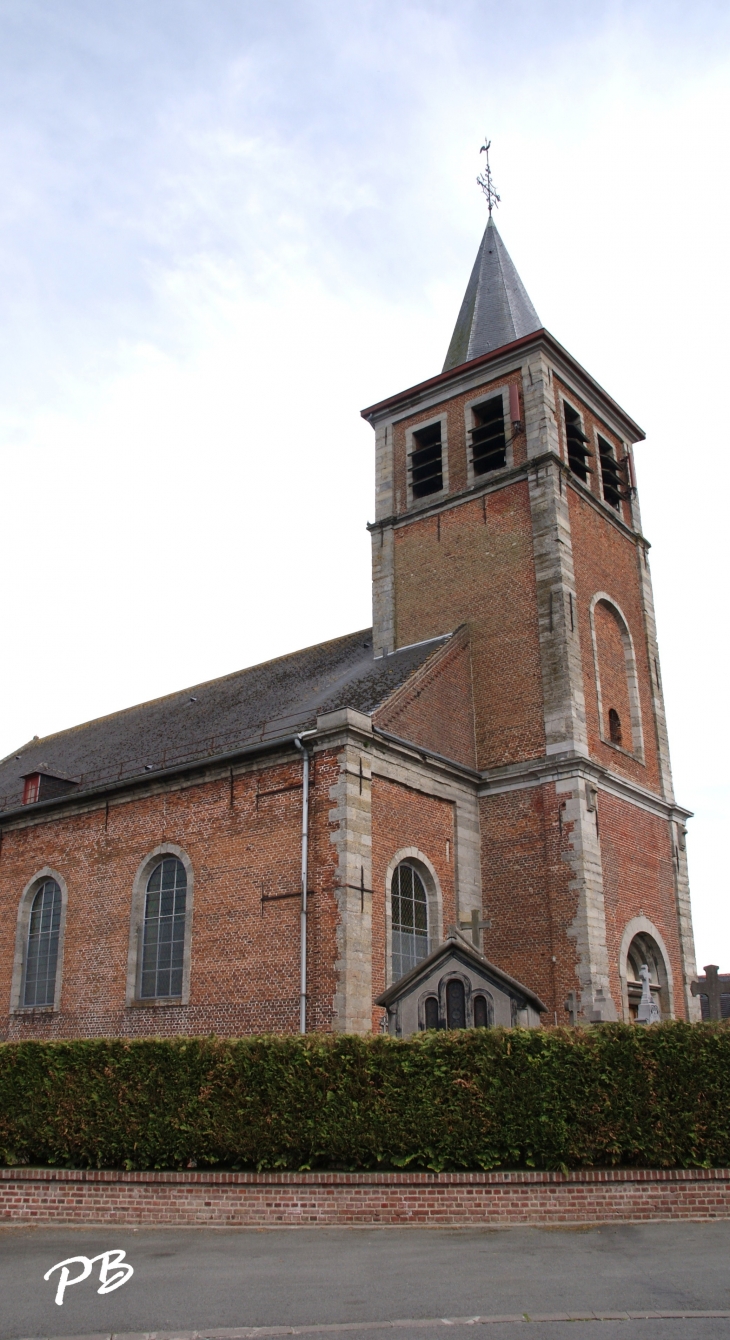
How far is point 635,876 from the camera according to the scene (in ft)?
60.5

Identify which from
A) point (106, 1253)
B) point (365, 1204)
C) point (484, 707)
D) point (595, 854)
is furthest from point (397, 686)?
point (106, 1253)

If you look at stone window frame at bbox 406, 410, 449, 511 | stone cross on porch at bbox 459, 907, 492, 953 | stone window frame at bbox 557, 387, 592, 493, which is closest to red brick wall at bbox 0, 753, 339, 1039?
stone cross on porch at bbox 459, 907, 492, 953

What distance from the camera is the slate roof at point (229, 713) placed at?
18.1 meters

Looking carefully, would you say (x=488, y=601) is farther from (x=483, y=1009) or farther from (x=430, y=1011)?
(x=430, y=1011)

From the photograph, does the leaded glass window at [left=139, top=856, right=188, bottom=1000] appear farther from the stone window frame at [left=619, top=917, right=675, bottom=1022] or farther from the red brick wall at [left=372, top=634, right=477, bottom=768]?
the stone window frame at [left=619, top=917, right=675, bottom=1022]

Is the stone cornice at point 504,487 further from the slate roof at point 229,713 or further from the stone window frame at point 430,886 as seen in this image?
the stone window frame at point 430,886

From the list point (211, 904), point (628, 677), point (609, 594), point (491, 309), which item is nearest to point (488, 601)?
point (609, 594)

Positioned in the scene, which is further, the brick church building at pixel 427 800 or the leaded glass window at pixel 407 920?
the leaded glass window at pixel 407 920

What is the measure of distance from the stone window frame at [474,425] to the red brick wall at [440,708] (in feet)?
11.5

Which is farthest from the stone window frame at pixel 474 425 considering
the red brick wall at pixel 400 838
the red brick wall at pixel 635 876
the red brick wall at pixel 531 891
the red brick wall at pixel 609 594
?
the red brick wall at pixel 400 838

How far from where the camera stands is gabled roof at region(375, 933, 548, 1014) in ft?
43.1

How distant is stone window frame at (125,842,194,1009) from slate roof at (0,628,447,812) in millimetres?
1523

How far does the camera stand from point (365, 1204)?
9.55 meters

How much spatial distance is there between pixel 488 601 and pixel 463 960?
837 cm
